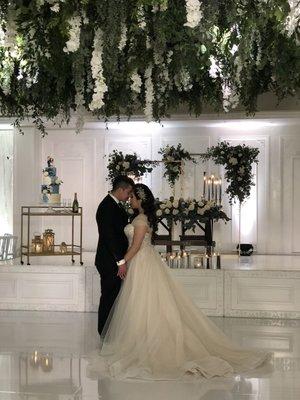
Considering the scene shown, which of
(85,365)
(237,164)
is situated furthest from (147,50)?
(237,164)

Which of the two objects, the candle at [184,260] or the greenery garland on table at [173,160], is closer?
the candle at [184,260]

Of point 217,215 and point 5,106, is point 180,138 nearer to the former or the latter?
point 217,215

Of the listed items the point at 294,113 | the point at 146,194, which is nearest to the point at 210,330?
the point at 146,194

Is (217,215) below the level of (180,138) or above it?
below

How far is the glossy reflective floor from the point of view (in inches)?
199

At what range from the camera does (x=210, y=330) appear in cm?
611

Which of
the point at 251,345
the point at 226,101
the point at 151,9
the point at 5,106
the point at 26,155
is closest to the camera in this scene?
the point at 151,9

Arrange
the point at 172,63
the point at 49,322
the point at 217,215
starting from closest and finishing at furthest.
Answer: the point at 172,63, the point at 49,322, the point at 217,215

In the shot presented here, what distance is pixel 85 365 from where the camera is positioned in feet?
19.6

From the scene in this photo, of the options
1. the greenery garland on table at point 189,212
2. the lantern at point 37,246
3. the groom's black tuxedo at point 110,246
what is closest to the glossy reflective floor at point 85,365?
the groom's black tuxedo at point 110,246

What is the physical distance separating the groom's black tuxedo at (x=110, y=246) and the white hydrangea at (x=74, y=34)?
2.87 m

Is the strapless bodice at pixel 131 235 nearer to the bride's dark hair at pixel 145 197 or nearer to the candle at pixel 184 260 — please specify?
the bride's dark hair at pixel 145 197

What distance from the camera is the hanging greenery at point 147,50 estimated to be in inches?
148

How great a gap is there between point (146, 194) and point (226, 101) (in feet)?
4.21
